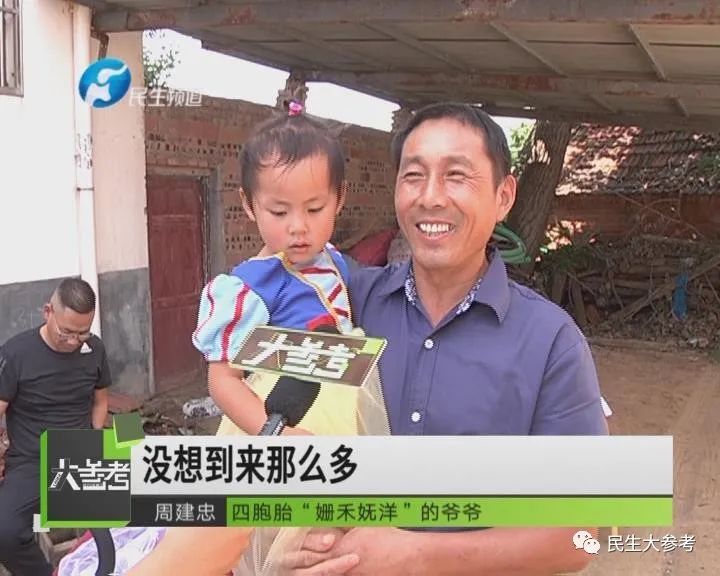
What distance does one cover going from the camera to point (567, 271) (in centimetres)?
1125

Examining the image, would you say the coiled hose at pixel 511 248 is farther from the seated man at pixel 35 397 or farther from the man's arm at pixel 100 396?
the seated man at pixel 35 397

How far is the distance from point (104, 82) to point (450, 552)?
4659mm

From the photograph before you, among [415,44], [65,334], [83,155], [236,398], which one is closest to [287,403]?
[236,398]

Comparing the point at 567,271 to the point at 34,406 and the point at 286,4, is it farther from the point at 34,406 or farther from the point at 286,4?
the point at 34,406

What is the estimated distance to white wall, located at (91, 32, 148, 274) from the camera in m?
5.35

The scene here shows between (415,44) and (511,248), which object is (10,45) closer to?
(415,44)

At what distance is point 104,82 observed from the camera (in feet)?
17.3

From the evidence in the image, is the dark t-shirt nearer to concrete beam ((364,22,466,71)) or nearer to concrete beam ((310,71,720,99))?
concrete beam ((364,22,466,71))

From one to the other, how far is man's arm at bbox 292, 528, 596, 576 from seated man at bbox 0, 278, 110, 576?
237 centimetres

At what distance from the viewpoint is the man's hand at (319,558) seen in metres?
1.30

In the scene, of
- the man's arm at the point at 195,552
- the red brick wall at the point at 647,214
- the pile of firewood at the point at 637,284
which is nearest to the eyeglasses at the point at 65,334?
the man's arm at the point at 195,552

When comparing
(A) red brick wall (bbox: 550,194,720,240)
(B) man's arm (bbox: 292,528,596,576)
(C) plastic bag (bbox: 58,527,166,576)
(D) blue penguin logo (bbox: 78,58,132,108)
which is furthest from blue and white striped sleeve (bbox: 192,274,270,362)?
(A) red brick wall (bbox: 550,194,720,240)

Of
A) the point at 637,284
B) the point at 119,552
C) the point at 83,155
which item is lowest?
the point at 637,284

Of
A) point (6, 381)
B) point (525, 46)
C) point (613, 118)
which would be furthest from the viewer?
point (613, 118)
